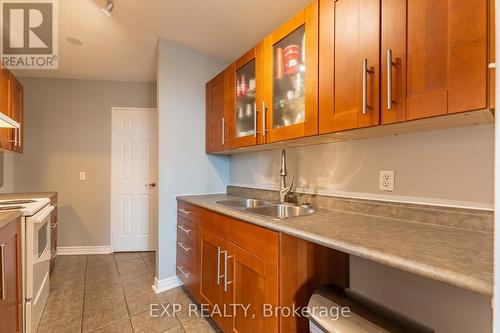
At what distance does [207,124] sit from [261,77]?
983 millimetres

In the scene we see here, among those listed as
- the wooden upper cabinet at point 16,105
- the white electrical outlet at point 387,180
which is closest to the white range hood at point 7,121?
the wooden upper cabinet at point 16,105

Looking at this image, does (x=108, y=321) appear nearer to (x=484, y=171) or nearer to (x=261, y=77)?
(x=261, y=77)

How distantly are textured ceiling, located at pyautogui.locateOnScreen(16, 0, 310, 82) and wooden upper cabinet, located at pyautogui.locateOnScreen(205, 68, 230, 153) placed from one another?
0.38m

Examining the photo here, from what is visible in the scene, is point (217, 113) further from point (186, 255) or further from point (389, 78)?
point (389, 78)

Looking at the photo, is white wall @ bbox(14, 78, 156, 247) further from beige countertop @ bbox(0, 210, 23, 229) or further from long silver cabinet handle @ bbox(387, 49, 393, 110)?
long silver cabinet handle @ bbox(387, 49, 393, 110)

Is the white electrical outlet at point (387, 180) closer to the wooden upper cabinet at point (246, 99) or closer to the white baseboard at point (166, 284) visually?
the wooden upper cabinet at point (246, 99)

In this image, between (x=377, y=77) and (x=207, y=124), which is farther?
(x=207, y=124)

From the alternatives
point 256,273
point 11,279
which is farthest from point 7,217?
point 256,273

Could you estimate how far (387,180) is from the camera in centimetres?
138

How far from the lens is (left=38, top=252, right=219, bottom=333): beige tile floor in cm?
186

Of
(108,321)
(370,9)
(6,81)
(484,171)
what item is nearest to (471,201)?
(484,171)

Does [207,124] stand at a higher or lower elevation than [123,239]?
higher

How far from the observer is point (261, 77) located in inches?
72.3

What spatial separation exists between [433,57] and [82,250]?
415 cm
